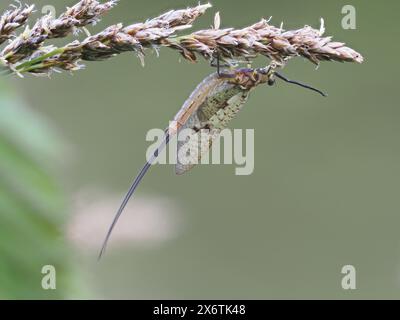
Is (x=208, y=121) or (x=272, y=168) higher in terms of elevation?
(x=272, y=168)

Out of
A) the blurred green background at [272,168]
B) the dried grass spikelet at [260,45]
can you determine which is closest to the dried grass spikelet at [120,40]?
the dried grass spikelet at [260,45]

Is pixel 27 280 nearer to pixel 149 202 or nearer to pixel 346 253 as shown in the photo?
pixel 149 202

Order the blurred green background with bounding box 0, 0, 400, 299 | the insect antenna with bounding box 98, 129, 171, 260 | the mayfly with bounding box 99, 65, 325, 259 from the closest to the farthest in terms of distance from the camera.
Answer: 1. the insect antenna with bounding box 98, 129, 171, 260
2. the mayfly with bounding box 99, 65, 325, 259
3. the blurred green background with bounding box 0, 0, 400, 299

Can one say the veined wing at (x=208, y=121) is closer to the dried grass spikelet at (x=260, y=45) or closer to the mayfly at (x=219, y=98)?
the mayfly at (x=219, y=98)

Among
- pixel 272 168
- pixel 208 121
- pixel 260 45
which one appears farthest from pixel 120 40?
pixel 272 168

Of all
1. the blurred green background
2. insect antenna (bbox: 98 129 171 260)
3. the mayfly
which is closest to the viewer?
insect antenna (bbox: 98 129 171 260)

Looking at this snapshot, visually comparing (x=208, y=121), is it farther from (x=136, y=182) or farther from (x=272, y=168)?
(x=272, y=168)

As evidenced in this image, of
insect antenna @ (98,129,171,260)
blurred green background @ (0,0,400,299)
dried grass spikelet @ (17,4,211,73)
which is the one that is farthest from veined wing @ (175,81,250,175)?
blurred green background @ (0,0,400,299)

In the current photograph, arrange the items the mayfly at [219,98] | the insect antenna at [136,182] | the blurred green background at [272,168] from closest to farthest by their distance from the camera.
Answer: the insect antenna at [136,182] → the mayfly at [219,98] → the blurred green background at [272,168]

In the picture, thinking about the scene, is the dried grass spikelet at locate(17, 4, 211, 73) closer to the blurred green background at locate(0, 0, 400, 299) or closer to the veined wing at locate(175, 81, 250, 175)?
the veined wing at locate(175, 81, 250, 175)
